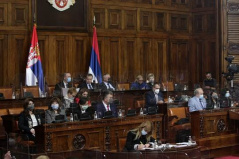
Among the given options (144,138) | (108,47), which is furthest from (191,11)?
(144,138)

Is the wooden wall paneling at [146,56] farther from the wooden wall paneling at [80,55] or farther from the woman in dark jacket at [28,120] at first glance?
the woman in dark jacket at [28,120]

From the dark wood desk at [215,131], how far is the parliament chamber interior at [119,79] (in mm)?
24

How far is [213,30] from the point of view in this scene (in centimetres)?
2025

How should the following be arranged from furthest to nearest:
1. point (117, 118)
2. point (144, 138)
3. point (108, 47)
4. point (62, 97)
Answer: point (108, 47), point (62, 97), point (117, 118), point (144, 138)

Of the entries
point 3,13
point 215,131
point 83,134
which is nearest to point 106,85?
point 3,13

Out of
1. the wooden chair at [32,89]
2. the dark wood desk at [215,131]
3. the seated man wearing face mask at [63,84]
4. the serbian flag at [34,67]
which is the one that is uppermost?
the serbian flag at [34,67]

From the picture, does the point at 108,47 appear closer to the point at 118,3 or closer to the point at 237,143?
the point at 118,3

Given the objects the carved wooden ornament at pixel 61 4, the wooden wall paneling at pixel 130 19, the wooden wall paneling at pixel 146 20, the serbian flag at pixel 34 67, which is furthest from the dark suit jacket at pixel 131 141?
the wooden wall paneling at pixel 146 20

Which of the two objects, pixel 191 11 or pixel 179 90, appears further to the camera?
pixel 191 11

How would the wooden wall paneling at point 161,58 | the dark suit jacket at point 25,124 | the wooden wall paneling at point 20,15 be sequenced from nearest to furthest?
the dark suit jacket at point 25,124 < the wooden wall paneling at point 20,15 < the wooden wall paneling at point 161,58

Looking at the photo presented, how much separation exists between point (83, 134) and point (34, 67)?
6.19m

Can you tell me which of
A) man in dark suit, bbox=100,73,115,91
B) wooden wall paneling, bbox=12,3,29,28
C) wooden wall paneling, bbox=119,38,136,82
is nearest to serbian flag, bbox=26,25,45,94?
wooden wall paneling, bbox=12,3,29,28

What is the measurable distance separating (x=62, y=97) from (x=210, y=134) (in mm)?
3881

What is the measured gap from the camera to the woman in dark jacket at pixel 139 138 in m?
9.12
